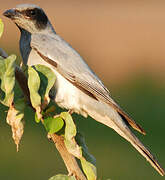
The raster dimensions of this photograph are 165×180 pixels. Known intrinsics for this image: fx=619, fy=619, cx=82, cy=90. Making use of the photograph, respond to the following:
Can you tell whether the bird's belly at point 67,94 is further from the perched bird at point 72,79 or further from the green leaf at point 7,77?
the green leaf at point 7,77

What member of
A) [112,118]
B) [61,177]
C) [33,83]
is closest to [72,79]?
[112,118]

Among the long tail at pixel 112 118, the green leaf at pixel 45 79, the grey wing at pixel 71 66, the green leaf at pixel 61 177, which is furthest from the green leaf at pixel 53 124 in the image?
the grey wing at pixel 71 66

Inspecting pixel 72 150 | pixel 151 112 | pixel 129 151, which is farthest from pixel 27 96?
pixel 151 112

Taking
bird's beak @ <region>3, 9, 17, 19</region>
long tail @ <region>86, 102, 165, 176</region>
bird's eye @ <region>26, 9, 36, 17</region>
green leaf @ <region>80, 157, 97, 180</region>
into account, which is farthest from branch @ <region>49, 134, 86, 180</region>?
bird's eye @ <region>26, 9, 36, 17</region>

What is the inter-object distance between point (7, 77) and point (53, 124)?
0.48 m

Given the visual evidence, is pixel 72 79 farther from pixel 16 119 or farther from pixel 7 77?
pixel 7 77

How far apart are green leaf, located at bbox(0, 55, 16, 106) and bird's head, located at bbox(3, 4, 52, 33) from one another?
1753 mm

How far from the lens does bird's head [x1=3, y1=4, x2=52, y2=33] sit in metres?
4.02

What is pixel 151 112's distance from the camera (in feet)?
33.9

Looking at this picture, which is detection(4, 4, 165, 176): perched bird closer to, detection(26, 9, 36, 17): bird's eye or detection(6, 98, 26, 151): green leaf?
detection(26, 9, 36, 17): bird's eye

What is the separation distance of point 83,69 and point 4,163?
12.7 ft

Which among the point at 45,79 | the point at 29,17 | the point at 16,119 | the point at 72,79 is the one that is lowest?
the point at 72,79

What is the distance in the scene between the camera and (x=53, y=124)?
2578 mm

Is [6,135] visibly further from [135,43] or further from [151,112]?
[135,43]
